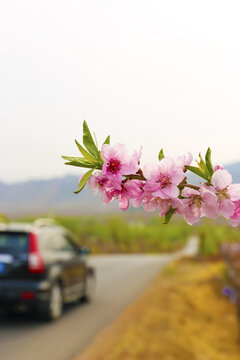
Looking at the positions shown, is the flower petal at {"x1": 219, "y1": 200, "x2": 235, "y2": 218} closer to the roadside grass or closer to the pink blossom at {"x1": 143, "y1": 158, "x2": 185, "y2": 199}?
Result: the pink blossom at {"x1": 143, "y1": 158, "x2": 185, "y2": 199}

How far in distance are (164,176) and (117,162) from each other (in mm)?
109

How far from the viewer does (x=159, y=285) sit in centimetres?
1652

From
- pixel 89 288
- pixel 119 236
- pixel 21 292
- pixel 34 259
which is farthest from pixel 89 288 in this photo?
pixel 119 236

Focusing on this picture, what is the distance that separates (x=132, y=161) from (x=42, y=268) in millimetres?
8252

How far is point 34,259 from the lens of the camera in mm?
9391

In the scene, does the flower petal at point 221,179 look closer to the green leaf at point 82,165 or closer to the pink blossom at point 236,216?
the pink blossom at point 236,216

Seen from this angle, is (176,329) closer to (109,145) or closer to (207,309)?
(207,309)

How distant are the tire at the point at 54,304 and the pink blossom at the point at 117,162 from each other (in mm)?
8345

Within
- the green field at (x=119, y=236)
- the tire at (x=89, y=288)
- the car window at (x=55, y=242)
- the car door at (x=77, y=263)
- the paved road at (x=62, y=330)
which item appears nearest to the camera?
the paved road at (x=62, y=330)

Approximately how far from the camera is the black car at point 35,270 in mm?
9234

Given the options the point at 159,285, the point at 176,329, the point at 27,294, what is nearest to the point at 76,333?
the point at 27,294

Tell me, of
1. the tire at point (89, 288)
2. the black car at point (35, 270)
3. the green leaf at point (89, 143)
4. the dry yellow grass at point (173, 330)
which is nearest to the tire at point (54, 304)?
the black car at point (35, 270)

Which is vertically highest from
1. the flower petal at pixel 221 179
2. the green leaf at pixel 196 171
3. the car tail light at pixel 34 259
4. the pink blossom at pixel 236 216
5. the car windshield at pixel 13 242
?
the green leaf at pixel 196 171

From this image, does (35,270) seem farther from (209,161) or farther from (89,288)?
(209,161)
